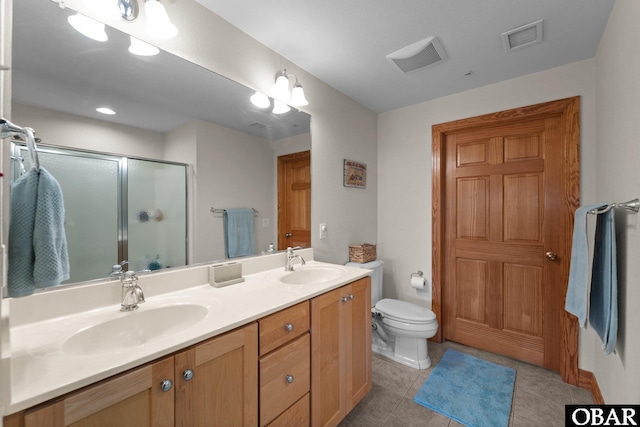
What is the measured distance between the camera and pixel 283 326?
115 centimetres

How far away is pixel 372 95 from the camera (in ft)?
8.09

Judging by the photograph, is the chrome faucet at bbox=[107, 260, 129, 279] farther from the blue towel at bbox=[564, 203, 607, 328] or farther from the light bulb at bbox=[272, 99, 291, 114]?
the blue towel at bbox=[564, 203, 607, 328]

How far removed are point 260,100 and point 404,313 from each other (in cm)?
197

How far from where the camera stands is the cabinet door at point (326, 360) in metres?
1.31

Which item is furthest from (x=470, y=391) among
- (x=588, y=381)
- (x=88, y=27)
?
(x=88, y=27)

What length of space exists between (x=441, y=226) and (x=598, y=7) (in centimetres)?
168

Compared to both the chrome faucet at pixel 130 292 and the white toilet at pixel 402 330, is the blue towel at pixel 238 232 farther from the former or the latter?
the white toilet at pixel 402 330

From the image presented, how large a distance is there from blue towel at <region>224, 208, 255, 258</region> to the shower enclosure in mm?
250

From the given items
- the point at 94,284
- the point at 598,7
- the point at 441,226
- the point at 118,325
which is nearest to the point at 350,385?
the point at 118,325

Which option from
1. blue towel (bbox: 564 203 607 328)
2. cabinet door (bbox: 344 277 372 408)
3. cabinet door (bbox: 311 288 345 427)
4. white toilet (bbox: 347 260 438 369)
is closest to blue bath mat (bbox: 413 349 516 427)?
white toilet (bbox: 347 260 438 369)

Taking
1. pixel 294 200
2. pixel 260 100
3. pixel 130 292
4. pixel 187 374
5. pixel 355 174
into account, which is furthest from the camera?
pixel 355 174

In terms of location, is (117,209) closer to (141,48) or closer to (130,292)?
(130,292)

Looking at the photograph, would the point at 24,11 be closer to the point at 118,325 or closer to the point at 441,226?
the point at 118,325

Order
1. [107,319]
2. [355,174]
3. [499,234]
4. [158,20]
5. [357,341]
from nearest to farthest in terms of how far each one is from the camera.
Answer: [107,319] < [158,20] < [357,341] < [499,234] < [355,174]
